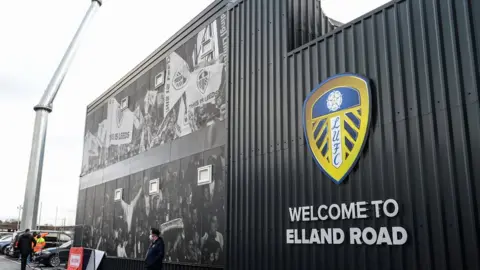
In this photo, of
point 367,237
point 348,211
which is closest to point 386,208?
point 367,237

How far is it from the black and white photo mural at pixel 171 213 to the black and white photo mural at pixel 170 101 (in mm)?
884

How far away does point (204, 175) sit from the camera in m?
9.84

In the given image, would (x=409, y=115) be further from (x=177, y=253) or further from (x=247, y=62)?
(x=177, y=253)

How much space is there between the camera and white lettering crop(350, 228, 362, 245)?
19.0 ft

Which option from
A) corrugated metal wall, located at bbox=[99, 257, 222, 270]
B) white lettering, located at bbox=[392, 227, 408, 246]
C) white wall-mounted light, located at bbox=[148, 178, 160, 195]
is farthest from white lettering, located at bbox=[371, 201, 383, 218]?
white wall-mounted light, located at bbox=[148, 178, 160, 195]

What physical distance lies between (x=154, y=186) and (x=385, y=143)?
7.72 m

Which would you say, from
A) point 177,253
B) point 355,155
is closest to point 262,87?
point 355,155

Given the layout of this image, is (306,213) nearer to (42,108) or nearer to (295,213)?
(295,213)

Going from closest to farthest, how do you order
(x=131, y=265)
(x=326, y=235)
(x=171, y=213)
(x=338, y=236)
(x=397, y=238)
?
(x=397, y=238)
(x=338, y=236)
(x=326, y=235)
(x=171, y=213)
(x=131, y=265)

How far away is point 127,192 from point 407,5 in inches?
405

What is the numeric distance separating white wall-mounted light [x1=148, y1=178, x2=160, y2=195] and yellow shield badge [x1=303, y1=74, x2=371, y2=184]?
6.06 metres

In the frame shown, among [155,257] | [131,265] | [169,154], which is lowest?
[131,265]

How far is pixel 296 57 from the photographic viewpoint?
7.49 meters

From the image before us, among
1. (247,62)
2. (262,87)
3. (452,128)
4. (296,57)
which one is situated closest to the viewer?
(452,128)
